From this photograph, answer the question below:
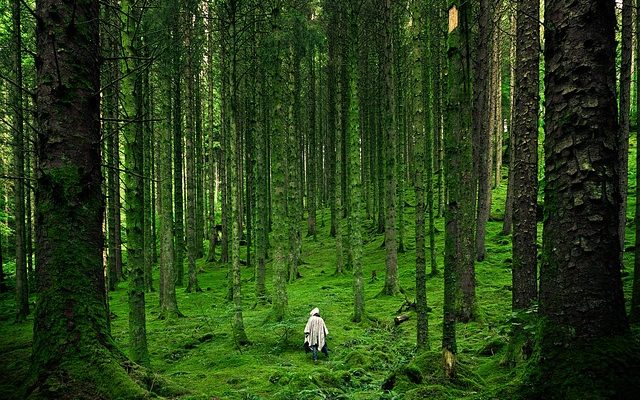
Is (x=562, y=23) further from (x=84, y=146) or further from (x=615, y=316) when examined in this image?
(x=84, y=146)

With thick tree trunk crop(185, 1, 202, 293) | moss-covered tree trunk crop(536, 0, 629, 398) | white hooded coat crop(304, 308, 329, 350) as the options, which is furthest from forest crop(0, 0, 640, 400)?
white hooded coat crop(304, 308, 329, 350)

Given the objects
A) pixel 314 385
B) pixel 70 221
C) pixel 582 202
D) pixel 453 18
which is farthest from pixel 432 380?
pixel 453 18

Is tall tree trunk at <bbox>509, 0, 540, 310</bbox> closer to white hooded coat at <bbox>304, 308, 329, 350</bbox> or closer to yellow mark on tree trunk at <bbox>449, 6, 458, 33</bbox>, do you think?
yellow mark on tree trunk at <bbox>449, 6, 458, 33</bbox>

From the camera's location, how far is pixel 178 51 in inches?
547

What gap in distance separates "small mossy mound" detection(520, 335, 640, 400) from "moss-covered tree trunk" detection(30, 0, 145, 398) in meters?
2.62

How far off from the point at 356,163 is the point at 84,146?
10848 mm

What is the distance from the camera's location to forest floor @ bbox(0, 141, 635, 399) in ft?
17.5

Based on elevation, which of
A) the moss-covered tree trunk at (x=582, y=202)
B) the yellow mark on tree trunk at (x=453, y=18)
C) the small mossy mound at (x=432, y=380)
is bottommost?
the small mossy mound at (x=432, y=380)

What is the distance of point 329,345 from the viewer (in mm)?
10680

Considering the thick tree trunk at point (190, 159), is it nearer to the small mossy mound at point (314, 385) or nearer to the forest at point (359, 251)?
the forest at point (359, 251)

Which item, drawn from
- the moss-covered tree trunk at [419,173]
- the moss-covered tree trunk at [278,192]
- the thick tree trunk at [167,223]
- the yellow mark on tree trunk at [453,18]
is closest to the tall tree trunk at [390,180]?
the moss-covered tree trunk at [278,192]

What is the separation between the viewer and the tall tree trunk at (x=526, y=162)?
265 inches

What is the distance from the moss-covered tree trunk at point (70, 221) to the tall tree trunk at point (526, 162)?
6.40 m

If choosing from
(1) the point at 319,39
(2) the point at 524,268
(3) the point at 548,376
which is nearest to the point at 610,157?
(3) the point at 548,376
